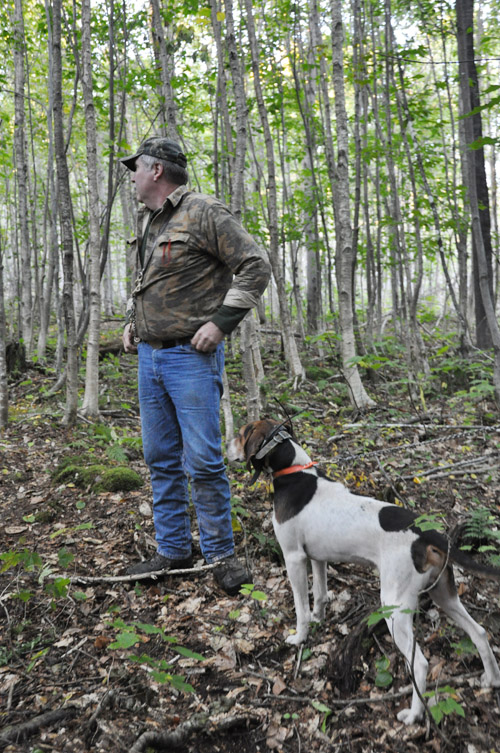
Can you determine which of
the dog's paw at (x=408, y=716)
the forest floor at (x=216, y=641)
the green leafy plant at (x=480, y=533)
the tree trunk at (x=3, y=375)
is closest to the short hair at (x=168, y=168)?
the forest floor at (x=216, y=641)

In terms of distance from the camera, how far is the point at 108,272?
23.3 m

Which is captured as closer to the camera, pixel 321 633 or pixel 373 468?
pixel 321 633

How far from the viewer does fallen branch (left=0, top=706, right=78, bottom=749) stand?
2086 mm

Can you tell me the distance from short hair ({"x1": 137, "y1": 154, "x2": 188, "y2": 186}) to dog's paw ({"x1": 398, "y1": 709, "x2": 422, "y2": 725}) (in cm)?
342

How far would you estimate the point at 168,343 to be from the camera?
11.3ft

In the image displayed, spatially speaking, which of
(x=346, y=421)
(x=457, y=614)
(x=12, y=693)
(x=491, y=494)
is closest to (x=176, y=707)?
(x=12, y=693)

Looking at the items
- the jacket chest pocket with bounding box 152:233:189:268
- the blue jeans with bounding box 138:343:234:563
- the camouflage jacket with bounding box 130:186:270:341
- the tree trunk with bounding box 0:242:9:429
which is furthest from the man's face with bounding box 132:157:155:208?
the tree trunk with bounding box 0:242:9:429

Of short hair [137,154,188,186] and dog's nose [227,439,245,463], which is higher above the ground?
short hair [137,154,188,186]

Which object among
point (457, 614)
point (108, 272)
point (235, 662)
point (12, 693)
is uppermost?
point (108, 272)

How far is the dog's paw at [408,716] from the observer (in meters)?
→ 2.25

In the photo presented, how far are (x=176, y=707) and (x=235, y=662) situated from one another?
460 mm

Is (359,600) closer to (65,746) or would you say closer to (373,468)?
(65,746)

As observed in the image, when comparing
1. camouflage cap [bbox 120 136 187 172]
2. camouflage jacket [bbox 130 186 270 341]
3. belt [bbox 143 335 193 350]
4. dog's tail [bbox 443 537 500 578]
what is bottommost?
dog's tail [bbox 443 537 500 578]

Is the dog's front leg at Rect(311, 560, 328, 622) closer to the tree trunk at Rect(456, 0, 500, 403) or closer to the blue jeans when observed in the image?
the blue jeans
